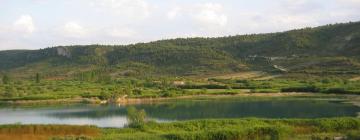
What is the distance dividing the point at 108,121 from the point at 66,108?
809 inches

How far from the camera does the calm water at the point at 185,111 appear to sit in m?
64.7

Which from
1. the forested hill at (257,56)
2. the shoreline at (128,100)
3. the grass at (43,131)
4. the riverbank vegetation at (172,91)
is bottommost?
the shoreline at (128,100)

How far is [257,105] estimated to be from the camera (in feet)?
256

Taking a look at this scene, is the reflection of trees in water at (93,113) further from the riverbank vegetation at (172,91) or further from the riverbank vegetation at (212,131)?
the riverbank vegetation at (212,131)

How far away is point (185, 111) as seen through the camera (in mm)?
72938

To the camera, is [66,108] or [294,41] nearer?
[66,108]

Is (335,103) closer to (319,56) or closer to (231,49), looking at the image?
(319,56)

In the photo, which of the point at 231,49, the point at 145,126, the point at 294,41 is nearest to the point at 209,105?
the point at 145,126

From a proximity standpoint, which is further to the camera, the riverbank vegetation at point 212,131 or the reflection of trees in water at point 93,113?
the reflection of trees in water at point 93,113

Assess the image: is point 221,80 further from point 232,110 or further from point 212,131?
point 212,131

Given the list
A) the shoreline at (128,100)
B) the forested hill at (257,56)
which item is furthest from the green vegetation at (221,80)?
the shoreline at (128,100)

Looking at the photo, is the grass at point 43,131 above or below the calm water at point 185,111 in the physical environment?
above

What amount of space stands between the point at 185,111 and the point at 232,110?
5.64 metres

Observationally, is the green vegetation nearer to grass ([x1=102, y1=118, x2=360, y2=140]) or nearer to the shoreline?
grass ([x1=102, y1=118, x2=360, y2=140])
